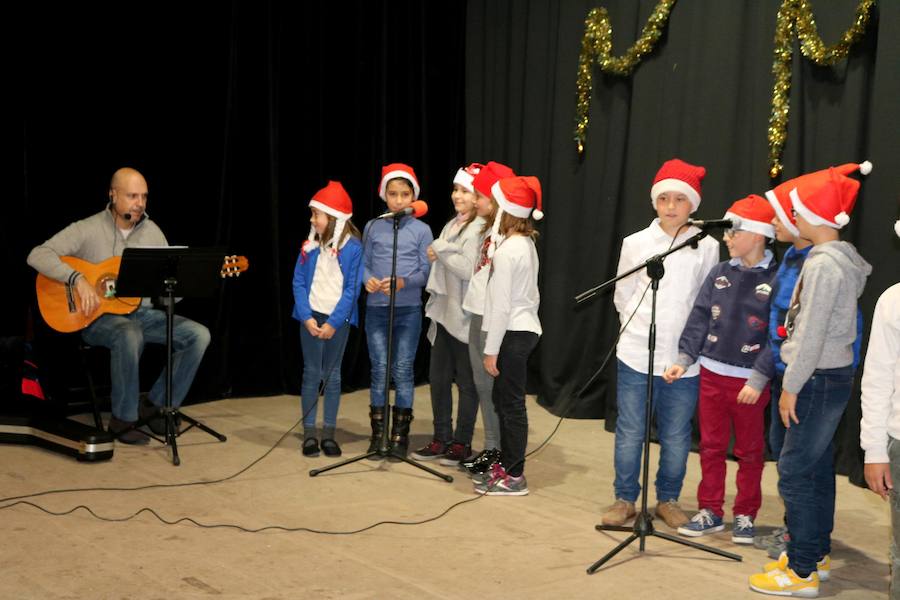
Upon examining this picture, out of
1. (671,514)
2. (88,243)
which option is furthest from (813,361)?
(88,243)

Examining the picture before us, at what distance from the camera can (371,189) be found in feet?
23.7

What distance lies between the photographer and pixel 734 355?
3.94 metres

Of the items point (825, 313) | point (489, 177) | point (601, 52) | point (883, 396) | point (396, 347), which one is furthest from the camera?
point (601, 52)

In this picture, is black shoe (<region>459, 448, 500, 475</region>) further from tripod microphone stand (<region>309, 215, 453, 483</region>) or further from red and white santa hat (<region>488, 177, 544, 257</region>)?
red and white santa hat (<region>488, 177, 544, 257</region>)

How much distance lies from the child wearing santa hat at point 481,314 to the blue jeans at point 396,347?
0.47 m

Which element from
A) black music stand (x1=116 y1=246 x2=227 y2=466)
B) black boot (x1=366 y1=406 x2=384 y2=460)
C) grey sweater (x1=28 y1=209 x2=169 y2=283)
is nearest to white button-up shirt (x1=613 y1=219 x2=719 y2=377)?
black boot (x1=366 y1=406 x2=384 y2=460)

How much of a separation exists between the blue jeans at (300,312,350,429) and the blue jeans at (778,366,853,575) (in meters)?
2.41

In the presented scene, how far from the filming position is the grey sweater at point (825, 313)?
3.26m

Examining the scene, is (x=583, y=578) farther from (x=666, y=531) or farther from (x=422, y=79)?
(x=422, y=79)

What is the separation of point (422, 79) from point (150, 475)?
12.9 feet

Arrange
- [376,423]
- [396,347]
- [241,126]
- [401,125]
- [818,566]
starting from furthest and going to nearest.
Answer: [401,125] → [241,126] → [396,347] → [376,423] → [818,566]

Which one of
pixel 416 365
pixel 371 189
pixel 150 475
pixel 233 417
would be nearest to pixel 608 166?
pixel 371 189

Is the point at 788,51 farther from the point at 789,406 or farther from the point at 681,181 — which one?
the point at 789,406

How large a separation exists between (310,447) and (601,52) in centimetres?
310
